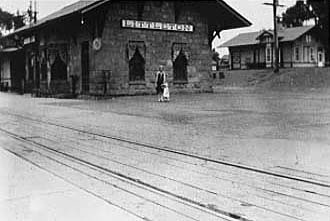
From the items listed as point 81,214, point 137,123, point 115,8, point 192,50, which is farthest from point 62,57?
point 81,214

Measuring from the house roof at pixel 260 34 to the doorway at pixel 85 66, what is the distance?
29.5 metres

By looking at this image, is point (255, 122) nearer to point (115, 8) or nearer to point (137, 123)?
point (137, 123)

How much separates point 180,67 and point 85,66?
16.4 feet

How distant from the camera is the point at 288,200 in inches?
183

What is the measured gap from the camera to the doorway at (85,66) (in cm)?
2508

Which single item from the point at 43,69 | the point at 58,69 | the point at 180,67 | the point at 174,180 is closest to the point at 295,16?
the point at 180,67

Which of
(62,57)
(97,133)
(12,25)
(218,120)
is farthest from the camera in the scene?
(12,25)

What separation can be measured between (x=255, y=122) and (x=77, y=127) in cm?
393

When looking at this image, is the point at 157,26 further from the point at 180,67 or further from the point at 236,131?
the point at 236,131

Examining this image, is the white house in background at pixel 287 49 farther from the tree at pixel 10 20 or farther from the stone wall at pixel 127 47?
the tree at pixel 10 20

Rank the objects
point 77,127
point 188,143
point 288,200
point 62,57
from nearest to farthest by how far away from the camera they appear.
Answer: point 288,200 → point 188,143 → point 77,127 → point 62,57

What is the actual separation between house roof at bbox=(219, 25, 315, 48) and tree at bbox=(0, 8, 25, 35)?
76.8ft

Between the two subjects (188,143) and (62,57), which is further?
(62,57)

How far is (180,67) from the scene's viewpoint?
89.6ft
